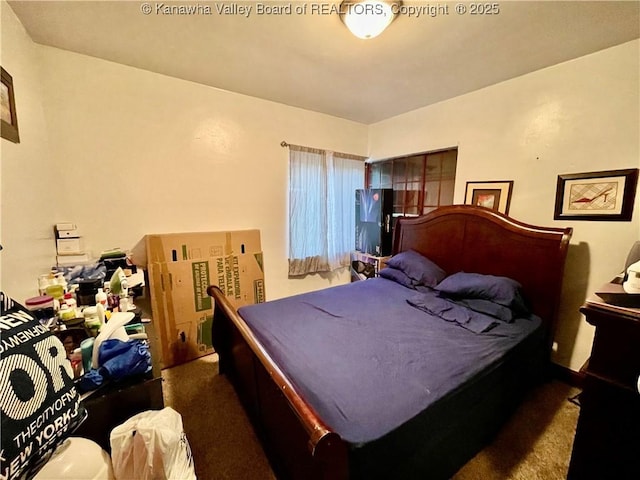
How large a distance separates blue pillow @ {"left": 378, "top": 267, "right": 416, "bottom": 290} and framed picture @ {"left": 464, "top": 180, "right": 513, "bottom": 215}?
984 millimetres

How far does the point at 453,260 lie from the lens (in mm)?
2623

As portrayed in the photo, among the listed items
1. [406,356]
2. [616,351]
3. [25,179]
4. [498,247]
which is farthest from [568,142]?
[25,179]

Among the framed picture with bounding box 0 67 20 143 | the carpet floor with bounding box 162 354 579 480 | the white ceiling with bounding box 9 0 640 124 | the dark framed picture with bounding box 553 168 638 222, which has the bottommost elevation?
the carpet floor with bounding box 162 354 579 480

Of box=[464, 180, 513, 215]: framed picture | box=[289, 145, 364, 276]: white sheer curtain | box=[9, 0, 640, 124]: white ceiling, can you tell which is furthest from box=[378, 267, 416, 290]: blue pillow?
box=[9, 0, 640, 124]: white ceiling

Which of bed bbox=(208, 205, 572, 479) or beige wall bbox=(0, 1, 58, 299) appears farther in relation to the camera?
beige wall bbox=(0, 1, 58, 299)

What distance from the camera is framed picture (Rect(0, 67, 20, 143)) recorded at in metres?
1.33

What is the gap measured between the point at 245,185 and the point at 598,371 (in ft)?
9.53

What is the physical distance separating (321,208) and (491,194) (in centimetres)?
185

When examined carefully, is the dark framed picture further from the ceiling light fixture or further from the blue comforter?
the ceiling light fixture

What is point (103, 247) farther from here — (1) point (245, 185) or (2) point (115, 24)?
(2) point (115, 24)

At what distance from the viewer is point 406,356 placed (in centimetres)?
146

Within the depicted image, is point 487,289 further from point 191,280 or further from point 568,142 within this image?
point 191,280

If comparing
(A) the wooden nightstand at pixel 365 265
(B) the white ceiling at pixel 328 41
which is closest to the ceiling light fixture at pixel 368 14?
(B) the white ceiling at pixel 328 41

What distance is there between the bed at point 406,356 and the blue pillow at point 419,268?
2 centimetres
